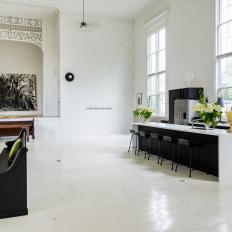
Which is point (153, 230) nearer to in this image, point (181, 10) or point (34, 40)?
point (181, 10)

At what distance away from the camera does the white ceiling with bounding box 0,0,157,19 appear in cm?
977

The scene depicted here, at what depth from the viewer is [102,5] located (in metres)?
10.1

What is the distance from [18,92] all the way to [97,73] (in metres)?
3.97

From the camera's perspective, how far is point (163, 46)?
9.64 meters

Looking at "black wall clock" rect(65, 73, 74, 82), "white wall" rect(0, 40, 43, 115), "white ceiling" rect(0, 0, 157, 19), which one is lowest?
"black wall clock" rect(65, 73, 74, 82)

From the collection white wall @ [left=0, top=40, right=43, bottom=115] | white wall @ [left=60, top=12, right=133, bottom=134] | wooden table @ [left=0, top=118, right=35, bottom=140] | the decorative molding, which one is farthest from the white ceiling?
wooden table @ [left=0, top=118, right=35, bottom=140]

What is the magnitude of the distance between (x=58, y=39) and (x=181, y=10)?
16.2ft

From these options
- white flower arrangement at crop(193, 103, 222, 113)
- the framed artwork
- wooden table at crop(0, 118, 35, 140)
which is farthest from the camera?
the framed artwork

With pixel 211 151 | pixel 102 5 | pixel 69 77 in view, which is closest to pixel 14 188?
pixel 211 151

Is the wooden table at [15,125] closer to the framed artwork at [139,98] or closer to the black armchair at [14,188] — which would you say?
the framed artwork at [139,98]

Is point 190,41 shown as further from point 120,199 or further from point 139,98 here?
point 120,199

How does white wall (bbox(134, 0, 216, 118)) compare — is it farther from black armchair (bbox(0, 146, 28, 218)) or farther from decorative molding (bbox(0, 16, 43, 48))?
black armchair (bbox(0, 146, 28, 218))

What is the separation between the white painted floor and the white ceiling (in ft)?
21.3

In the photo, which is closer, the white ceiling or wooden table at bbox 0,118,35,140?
wooden table at bbox 0,118,35,140
